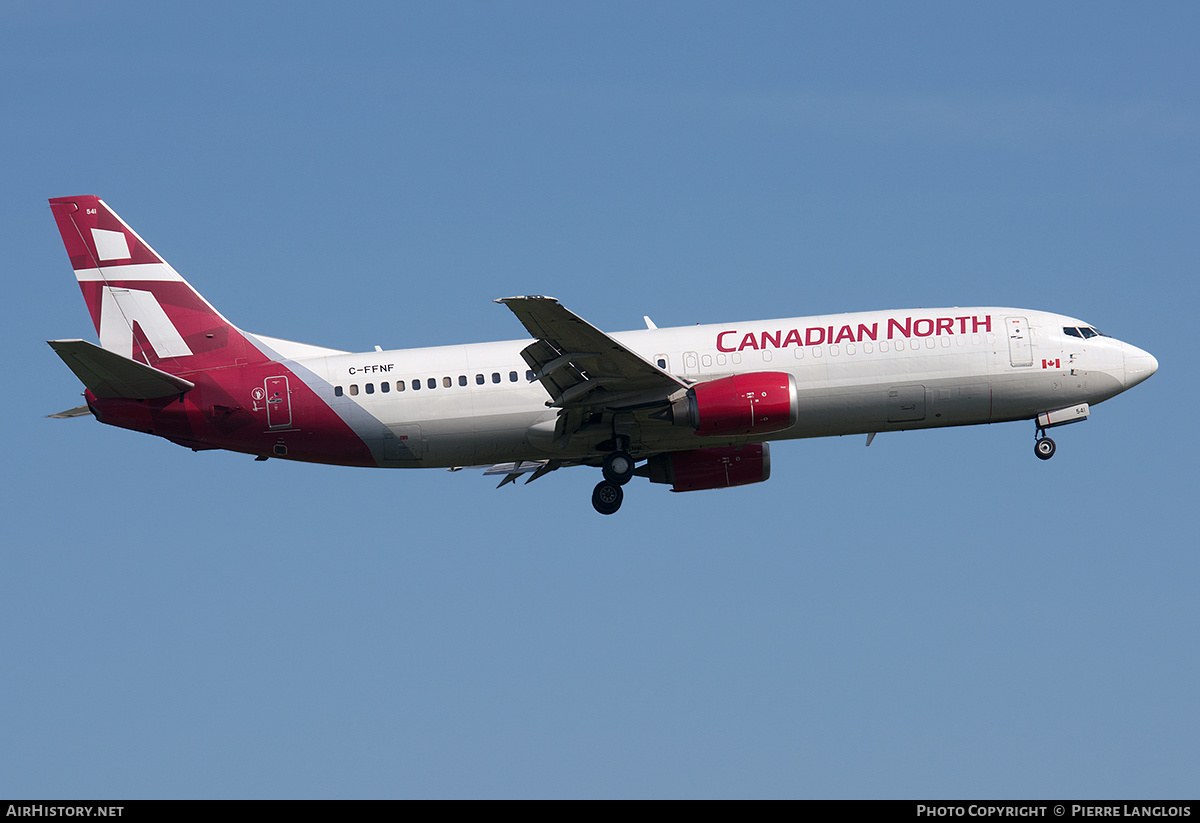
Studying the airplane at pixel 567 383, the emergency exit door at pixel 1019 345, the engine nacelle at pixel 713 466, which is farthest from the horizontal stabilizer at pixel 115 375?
the emergency exit door at pixel 1019 345

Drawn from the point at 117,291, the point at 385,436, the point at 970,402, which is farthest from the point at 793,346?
the point at 117,291

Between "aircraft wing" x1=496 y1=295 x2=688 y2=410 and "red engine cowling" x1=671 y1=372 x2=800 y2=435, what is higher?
"aircraft wing" x1=496 y1=295 x2=688 y2=410

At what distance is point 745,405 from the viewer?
40719 millimetres

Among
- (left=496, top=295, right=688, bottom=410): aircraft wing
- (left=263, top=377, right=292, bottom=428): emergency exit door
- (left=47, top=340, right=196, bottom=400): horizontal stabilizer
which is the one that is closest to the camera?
(left=47, top=340, right=196, bottom=400): horizontal stabilizer

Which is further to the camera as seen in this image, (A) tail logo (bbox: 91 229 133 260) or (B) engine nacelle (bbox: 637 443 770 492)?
(B) engine nacelle (bbox: 637 443 770 492)

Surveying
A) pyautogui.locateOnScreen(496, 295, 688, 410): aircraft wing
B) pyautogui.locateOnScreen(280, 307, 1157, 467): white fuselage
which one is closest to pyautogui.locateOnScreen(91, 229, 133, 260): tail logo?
A: pyautogui.locateOnScreen(280, 307, 1157, 467): white fuselage

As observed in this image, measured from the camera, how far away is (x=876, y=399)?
42.4 meters

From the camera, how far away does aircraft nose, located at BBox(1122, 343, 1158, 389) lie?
4406 centimetres

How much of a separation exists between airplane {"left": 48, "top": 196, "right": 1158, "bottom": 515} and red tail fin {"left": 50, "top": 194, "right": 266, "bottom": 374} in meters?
0.05

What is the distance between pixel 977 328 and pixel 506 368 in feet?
50.3

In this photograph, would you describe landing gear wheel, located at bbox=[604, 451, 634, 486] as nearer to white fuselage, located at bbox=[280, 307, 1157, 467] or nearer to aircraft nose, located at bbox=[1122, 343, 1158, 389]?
white fuselage, located at bbox=[280, 307, 1157, 467]

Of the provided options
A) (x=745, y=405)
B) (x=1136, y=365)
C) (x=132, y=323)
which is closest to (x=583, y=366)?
(x=745, y=405)
